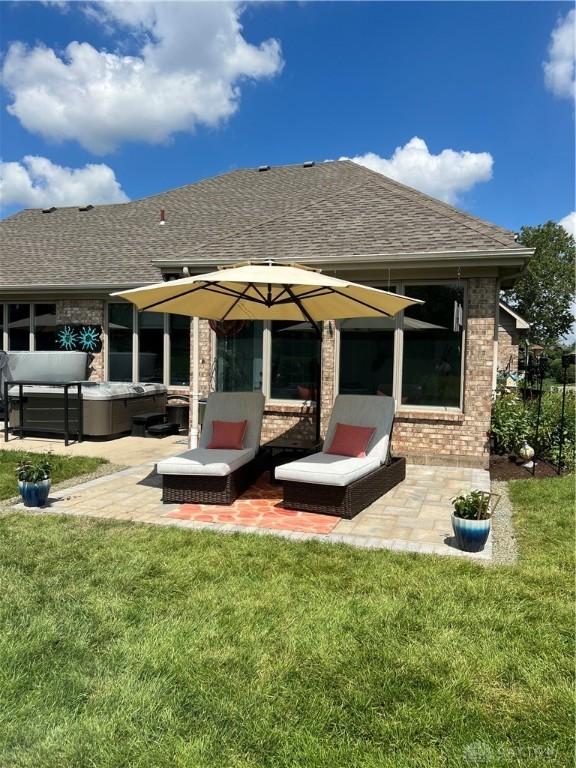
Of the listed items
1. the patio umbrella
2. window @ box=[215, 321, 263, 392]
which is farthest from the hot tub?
the patio umbrella

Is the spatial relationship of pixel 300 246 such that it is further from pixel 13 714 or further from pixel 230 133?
pixel 230 133

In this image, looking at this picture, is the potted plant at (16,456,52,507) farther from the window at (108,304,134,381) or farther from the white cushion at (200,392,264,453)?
the window at (108,304,134,381)

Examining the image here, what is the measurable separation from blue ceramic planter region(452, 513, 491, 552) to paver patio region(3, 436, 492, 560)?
7 centimetres

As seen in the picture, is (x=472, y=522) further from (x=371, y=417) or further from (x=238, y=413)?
(x=238, y=413)

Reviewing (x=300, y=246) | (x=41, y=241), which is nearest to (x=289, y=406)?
(x=300, y=246)

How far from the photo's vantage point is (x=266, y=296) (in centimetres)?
785

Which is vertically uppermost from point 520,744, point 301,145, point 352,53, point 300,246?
point 301,145

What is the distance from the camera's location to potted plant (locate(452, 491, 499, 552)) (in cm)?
467

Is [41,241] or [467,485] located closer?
[467,485]

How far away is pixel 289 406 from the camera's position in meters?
9.55

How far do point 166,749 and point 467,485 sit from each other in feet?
19.4

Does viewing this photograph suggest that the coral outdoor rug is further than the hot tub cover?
No

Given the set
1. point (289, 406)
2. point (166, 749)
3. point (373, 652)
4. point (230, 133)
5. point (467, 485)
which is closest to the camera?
point (166, 749)

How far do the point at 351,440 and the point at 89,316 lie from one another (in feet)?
28.4
